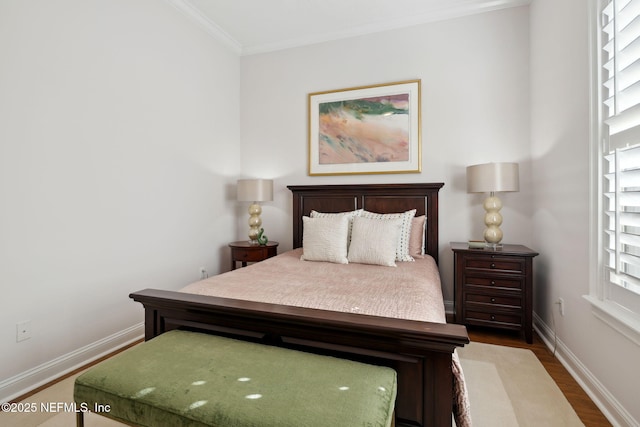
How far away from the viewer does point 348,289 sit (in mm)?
1759

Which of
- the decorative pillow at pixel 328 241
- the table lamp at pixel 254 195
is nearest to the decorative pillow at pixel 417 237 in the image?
the decorative pillow at pixel 328 241

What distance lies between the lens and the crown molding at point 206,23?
297 centimetres

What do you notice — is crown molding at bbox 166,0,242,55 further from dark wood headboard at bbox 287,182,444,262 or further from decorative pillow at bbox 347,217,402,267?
decorative pillow at bbox 347,217,402,267

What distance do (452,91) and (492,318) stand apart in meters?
2.15

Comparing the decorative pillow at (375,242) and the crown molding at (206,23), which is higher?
the crown molding at (206,23)

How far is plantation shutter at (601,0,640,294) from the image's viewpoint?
4.70ft

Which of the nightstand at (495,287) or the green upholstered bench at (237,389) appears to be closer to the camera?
the green upholstered bench at (237,389)

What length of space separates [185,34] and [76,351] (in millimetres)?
2889

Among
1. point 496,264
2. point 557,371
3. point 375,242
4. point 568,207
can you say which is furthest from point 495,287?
point 375,242

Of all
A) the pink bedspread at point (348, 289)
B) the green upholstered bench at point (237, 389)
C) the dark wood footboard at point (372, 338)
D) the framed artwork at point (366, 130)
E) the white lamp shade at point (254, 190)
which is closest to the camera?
the green upholstered bench at point (237, 389)

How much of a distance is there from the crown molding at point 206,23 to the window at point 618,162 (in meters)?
3.21

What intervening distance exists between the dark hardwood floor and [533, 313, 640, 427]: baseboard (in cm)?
3

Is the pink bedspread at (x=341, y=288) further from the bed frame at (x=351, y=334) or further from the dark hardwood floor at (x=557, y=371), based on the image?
the dark hardwood floor at (x=557, y=371)

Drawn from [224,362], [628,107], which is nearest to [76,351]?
[224,362]
